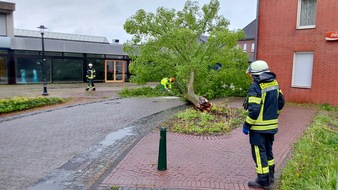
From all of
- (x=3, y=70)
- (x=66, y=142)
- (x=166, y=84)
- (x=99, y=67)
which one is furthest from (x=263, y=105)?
(x=99, y=67)

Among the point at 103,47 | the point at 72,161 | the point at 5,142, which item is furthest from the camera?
the point at 103,47

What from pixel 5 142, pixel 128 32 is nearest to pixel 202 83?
pixel 128 32

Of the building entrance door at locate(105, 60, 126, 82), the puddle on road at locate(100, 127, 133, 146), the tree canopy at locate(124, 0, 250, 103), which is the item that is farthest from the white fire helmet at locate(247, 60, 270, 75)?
the building entrance door at locate(105, 60, 126, 82)

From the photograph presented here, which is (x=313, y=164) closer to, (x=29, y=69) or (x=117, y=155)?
(x=117, y=155)

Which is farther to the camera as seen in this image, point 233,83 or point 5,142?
point 233,83

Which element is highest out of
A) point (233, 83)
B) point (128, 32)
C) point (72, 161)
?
point (128, 32)

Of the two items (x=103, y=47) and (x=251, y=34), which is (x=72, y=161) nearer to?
(x=103, y=47)

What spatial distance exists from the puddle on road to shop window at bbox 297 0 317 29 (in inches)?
404

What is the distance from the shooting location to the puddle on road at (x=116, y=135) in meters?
7.15

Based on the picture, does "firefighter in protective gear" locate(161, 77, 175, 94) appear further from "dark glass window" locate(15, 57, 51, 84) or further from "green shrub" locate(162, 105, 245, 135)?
"dark glass window" locate(15, 57, 51, 84)

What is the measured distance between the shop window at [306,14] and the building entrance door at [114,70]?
745 inches

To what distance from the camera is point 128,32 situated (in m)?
14.4

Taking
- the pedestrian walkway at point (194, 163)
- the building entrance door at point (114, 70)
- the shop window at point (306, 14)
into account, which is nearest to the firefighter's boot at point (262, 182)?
the pedestrian walkway at point (194, 163)

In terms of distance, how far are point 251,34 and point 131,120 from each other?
4078 centimetres
